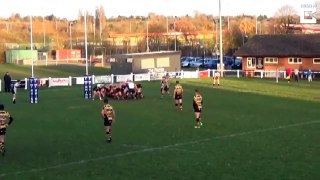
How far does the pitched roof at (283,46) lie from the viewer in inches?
2594

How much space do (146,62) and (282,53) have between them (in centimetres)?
1418

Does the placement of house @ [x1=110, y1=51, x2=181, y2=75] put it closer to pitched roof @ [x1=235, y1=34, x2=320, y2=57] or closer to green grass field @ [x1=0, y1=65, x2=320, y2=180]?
pitched roof @ [x1=235, y1=34, x2=320, y2=57]

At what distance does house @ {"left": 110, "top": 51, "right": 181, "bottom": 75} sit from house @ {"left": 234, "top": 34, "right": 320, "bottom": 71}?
24.7 feet

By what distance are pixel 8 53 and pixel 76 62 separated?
10.9 meters

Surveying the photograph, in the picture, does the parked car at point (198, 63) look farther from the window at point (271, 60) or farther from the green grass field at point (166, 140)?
the green grass field at point (166, 140)

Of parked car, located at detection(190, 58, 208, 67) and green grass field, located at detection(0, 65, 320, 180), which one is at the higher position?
parked car, located at detection(190, 58, 208, 67)

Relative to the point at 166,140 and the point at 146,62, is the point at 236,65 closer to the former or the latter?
the point at 146,62

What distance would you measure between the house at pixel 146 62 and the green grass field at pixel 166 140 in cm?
2304

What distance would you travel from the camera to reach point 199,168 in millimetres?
18812

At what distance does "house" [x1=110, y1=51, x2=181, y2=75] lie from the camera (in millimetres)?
65125

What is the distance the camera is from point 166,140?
24.4m

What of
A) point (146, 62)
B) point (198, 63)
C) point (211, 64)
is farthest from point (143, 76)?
point (198, 63)

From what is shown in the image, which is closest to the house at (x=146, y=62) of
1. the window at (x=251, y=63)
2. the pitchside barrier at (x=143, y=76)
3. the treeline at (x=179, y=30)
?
the pitchside barrier at (x=143, y=76)

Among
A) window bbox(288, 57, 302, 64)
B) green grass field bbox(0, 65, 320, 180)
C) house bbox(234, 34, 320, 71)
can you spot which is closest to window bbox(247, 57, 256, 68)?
house bbox(234, 34, 320, 71)
